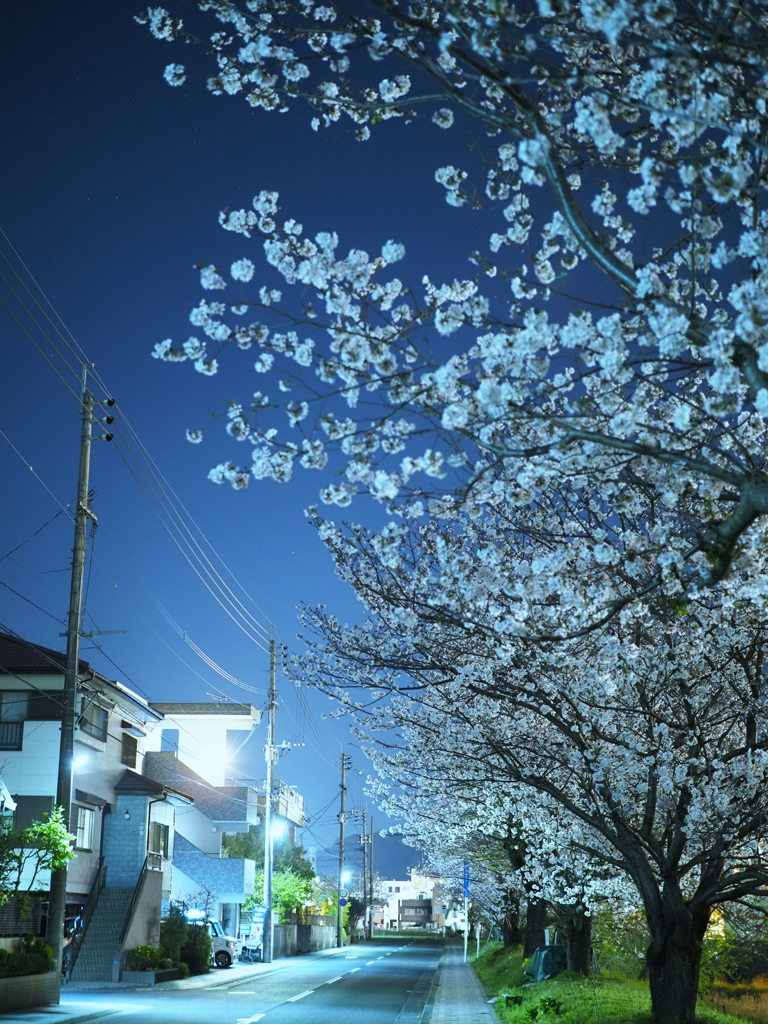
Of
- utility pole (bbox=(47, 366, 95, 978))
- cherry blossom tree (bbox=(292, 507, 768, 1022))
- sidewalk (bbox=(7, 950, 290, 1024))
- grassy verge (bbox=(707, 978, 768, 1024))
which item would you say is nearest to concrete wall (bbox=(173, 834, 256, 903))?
sidewalk (bbox=(7, 950, 290, 1024))

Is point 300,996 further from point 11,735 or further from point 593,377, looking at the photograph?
point 593,377

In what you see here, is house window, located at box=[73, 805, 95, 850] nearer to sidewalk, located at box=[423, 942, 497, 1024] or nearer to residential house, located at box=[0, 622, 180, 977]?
residential house, located at box=[0, 622, 180, 977]

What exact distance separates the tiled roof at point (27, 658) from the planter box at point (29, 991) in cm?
1233

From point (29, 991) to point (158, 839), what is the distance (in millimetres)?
18425

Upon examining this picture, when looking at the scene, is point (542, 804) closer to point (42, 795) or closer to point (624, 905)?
point (624, 905)

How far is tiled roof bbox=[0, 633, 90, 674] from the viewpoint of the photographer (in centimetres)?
3117

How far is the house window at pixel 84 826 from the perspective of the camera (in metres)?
31.1

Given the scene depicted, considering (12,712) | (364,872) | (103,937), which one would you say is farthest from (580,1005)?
(364,872)

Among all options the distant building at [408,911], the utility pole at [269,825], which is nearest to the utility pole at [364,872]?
the utility pole at [269,825]

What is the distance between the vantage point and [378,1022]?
56.6ft

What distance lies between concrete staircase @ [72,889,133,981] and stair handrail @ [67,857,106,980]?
4.0 inches

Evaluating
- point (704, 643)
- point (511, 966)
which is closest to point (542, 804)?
point (704, 643)

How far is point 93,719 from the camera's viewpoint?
33.5m

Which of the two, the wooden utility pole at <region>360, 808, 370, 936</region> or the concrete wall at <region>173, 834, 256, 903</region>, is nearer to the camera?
the concrete wall at <region>173, 834, 256, 903</region>
